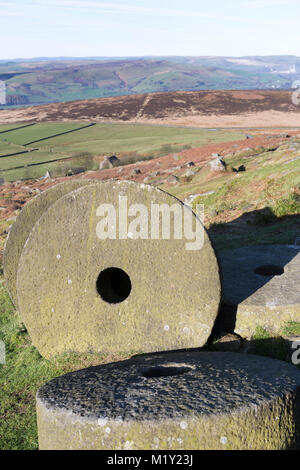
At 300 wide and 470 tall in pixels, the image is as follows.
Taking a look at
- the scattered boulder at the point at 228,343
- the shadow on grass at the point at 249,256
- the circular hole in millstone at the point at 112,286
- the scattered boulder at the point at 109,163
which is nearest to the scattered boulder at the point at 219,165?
the shadow on grass at the point at 249,256

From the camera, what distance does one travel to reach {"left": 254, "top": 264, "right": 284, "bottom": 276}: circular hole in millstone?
8972mm

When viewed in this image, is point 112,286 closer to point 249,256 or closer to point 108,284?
point 108,284

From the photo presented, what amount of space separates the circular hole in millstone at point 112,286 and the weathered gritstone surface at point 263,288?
76.4 inches

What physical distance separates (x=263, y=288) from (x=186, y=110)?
89979 mm

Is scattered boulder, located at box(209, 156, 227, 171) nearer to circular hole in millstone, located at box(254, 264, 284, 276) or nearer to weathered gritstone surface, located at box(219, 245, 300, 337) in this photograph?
weathered gritstone surface, located at box(219, 245, 300, 337)

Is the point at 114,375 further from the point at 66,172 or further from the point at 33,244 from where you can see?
the point at 66,172

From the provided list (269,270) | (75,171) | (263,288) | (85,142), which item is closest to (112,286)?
(263,288)

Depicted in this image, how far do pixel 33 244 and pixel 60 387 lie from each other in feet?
9.05

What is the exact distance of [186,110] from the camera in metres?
92.9

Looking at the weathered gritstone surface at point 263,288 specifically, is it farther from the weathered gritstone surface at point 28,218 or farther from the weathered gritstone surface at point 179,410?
the weathered gritstone surface at point 28,218

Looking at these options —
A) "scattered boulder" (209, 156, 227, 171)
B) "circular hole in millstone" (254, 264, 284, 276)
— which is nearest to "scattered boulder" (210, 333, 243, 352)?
"circular hole in millstone" (254, 264, 284, 276)

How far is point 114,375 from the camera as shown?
5.42 m

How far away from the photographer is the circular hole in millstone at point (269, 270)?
897 centimetres
